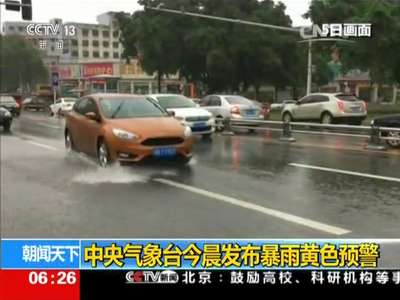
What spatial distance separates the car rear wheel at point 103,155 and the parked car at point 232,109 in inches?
381

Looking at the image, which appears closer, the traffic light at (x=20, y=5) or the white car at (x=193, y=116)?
the traffic light at (x=20, y=5)

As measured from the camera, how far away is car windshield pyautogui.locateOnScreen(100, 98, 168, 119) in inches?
412

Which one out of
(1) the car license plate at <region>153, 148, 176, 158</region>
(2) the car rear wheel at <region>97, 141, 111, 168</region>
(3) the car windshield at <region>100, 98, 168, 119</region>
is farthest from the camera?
(3) the car windshield at <region>100, 98, 168, 119</region>

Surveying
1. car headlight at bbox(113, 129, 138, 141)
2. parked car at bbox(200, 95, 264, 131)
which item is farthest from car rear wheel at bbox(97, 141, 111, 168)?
parked car at bbox(200, 95, 264, 131)

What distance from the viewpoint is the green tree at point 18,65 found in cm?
313

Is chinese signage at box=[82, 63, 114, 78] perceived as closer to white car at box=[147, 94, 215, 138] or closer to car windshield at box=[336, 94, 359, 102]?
white car at box=[147, 94, 215, 138]

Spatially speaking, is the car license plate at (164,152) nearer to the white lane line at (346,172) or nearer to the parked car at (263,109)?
the white lane line at (346,172)

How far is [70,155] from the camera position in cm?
1284

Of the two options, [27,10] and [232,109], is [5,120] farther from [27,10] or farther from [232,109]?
[27,10]

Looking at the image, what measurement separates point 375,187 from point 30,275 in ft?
22.1

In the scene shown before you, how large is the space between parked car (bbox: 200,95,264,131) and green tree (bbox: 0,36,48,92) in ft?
51.2

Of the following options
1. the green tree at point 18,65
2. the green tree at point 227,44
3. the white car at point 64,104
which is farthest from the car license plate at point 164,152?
the green tree at point 227,44

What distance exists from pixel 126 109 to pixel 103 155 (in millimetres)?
1023

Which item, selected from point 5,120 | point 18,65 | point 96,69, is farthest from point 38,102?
point 96,69
